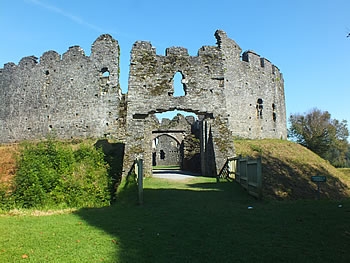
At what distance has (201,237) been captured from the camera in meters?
5.35

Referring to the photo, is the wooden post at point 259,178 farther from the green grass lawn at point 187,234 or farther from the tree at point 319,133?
the tree at point 319,133

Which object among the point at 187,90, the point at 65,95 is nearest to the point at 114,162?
the point at 187,90

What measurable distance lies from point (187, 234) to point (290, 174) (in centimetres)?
995

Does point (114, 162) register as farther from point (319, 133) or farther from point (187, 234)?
point (319, 133)

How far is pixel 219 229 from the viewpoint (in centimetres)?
586

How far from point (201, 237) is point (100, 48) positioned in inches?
790

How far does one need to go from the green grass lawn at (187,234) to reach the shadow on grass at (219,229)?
0.01 meters

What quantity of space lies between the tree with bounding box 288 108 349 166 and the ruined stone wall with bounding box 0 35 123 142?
2416 centimetres

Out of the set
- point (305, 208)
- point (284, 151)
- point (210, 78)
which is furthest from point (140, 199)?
point (284, 151)

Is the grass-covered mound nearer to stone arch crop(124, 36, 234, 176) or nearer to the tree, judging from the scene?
stone arch crop(124, 36, 234, 176)

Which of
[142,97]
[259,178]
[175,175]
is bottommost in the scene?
[175,175]

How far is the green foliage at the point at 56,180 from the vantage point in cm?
955

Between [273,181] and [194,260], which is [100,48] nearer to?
[273,181]

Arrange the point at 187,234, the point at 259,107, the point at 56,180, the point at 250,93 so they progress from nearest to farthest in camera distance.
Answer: the point at 187,234
the point at 56,180
the point at 250,93
the point at 259,107
